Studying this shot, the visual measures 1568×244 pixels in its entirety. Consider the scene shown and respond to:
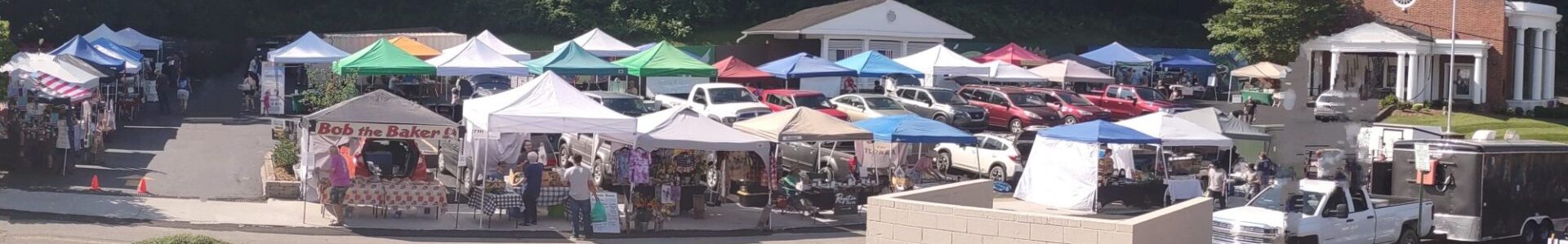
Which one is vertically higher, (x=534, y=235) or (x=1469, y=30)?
(x=1469, y=30)

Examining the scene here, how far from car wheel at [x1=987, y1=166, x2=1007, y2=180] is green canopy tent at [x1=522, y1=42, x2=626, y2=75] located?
31.8 feet

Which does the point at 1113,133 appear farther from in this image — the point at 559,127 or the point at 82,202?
the point at 82,202

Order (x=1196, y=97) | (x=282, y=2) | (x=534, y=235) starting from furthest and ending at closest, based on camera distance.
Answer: (x=282, y=2), (x=1196, y=97), (x=534, y=235)

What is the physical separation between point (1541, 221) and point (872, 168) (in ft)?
32.3

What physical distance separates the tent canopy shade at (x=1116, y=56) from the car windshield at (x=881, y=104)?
1984cm

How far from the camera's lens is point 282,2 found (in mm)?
63469

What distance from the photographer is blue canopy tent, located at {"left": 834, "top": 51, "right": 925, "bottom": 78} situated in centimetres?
3897

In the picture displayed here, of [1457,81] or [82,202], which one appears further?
[1457,81]

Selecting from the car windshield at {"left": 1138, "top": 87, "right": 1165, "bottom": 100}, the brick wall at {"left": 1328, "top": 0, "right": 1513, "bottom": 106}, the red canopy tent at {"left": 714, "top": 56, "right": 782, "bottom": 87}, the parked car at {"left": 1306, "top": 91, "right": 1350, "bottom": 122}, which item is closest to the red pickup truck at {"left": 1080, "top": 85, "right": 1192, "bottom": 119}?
the car windshield at {"left": 1138, "top": 87, "right": 1165, "bottom": 100}

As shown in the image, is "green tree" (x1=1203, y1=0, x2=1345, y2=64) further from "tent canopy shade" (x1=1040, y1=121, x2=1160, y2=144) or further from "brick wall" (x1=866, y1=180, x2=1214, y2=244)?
"brick wall" (x1=866, y1=180, x2=1214, y2=244)

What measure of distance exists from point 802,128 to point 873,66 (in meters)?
17.5

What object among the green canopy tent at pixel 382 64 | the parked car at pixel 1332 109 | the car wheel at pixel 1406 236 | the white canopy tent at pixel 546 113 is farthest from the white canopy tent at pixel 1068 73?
the parked car at pixel 1332 109

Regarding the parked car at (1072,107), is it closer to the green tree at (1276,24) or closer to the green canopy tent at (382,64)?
the green tree at (1276,24)

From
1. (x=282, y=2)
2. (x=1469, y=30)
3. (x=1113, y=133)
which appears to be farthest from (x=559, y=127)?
(x=282, y=2)
